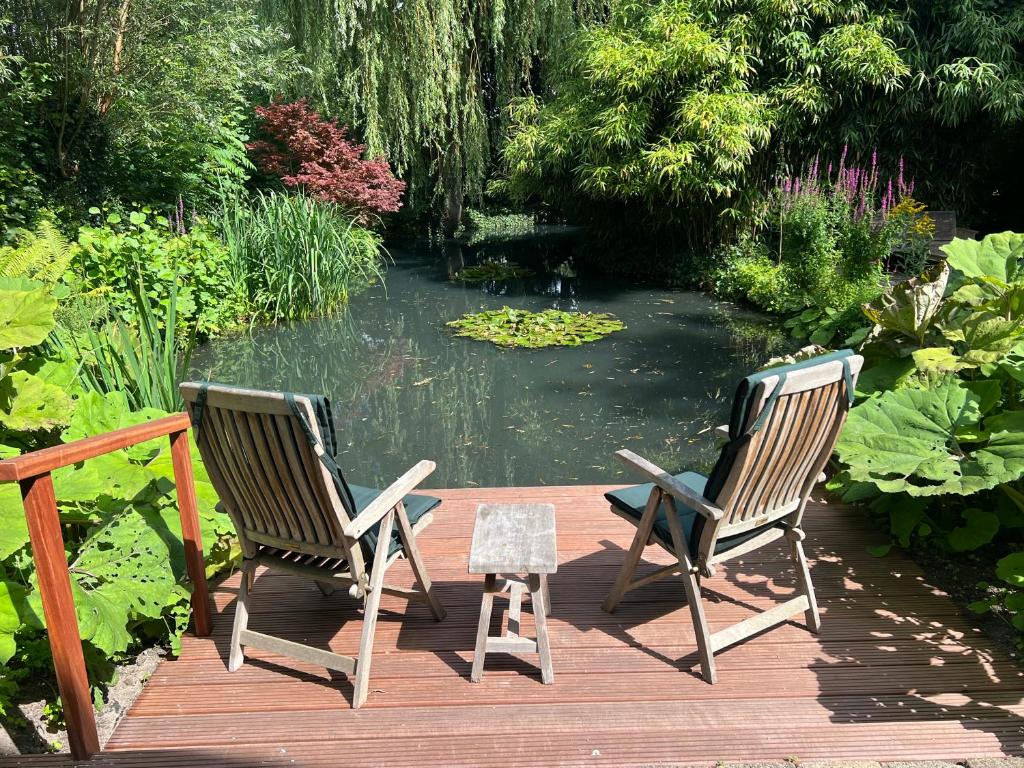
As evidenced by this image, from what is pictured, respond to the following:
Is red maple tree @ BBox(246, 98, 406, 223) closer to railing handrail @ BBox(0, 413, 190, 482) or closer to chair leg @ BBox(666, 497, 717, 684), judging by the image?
railing handrail @ BBox(0, 413, 190, 482)

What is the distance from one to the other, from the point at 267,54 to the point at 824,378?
42.3 feet

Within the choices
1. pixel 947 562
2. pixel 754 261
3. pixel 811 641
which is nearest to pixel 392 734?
pixel 811 641

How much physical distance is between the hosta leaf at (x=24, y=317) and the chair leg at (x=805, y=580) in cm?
254

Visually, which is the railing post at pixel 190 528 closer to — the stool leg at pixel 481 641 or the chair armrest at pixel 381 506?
the chair armrest at pixel 381 506

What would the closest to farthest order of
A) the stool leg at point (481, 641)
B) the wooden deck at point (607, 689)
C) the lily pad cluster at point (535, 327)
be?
the wooden deck at point (607, 689)
the stool leg at point (481, 641)
the lily pad cluster at point (535, 327)

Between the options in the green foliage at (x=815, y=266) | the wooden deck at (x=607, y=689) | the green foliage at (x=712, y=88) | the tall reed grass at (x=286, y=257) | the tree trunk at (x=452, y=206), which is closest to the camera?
the wooden deck at (x=607, y=689)

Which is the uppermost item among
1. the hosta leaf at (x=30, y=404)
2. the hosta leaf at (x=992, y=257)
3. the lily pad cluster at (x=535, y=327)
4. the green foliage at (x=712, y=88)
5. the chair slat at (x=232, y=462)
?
the green foliage at (x=712, y=88)

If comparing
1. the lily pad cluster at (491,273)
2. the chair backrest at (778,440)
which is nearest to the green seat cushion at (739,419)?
the chair backrest at (778,440)

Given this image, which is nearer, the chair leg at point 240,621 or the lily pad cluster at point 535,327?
the chair leg at point 240,621

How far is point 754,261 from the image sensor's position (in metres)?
11.7

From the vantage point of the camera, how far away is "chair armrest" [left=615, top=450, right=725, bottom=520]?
2.25m

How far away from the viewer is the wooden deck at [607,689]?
201cm

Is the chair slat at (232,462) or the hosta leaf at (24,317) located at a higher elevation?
the hosta leaf at (24,317)

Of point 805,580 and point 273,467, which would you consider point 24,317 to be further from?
point 805,580
